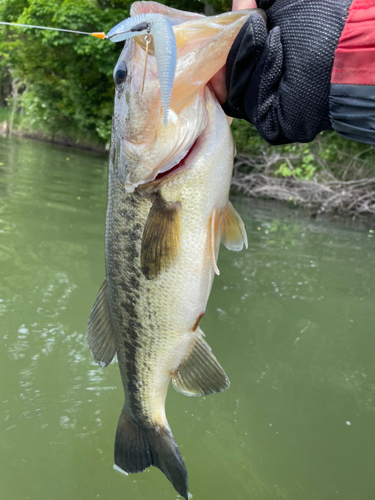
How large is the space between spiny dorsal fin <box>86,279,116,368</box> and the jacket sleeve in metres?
1.17

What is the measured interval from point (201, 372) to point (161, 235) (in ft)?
2.13

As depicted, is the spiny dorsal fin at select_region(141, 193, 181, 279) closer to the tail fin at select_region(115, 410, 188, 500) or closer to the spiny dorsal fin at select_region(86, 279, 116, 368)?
the spiny dorsal fin at select_region(86, 279, 116, 368)

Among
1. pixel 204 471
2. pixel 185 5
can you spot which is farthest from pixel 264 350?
pixel 185 5

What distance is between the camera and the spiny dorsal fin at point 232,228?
1.62m

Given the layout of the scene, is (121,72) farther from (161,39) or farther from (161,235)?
(161,235)

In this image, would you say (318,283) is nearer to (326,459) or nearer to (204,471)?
(326,459)

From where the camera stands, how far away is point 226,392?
10.0ft

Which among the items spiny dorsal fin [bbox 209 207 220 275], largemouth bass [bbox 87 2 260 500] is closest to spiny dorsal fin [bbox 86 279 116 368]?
largemouth bass [bbox 87 2 260 500]

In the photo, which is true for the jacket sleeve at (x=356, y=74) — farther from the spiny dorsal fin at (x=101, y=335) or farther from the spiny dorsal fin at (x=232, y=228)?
the spiny dorsal fin at (x=101, y=335)

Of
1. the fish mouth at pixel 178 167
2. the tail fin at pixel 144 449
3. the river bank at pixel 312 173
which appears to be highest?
the fish mouth at pixel 178 167

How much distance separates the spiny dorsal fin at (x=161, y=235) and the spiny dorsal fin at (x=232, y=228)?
0.19 m

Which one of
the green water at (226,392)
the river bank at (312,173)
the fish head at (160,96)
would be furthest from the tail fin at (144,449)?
the river bank at (312,173)

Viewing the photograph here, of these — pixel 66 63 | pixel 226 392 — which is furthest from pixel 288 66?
pixel 66 63

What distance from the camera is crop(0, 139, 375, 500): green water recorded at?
233cm
